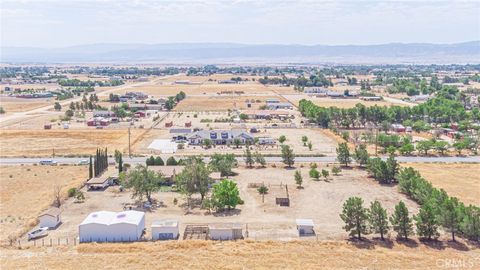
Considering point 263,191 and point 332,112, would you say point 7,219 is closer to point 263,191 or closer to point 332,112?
point 263,191

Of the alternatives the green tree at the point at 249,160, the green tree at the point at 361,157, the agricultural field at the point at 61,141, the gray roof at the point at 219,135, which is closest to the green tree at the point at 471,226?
the green tree at the point at 361,157

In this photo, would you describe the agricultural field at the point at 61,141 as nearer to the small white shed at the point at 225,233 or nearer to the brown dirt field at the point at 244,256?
the brown dirt field at the point at 244,256

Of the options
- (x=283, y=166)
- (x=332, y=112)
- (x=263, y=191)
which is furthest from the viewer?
(x=332, y=112)

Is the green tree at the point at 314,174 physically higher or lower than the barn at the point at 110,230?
higher

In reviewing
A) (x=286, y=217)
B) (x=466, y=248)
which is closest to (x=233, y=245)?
(x=286, y=217)

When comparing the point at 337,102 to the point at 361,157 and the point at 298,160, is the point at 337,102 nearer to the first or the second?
the point at 298,160
